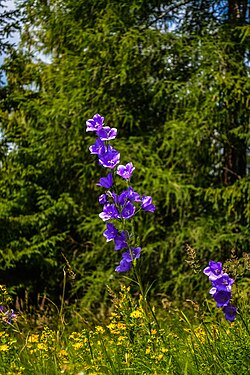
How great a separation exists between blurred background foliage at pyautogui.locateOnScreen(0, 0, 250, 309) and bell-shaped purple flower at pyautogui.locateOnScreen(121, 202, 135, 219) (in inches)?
178

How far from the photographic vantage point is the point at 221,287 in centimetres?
225

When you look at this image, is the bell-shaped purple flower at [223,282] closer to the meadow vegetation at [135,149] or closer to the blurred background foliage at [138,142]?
the meadow vegetation at [135,149]

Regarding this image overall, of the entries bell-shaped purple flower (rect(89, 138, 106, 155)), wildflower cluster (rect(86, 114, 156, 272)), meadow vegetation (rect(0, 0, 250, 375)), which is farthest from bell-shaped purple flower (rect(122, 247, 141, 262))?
meadow vegetation (rect(0, 0, 250, 375))

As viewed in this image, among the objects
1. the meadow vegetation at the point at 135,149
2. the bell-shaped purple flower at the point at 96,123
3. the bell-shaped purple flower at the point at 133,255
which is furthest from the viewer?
the meadow vegetation at the point at 135,149

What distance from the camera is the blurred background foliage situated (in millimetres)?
7527

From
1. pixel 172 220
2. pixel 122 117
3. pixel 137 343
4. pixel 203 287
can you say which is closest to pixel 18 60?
pixel 122 117

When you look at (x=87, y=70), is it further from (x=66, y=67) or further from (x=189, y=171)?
(x=189, y=171)

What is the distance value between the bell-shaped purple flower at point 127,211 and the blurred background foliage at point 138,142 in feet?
14.8

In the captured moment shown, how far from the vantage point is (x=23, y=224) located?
8.89 m

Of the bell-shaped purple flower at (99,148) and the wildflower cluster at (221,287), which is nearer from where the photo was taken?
the wildflower cluster at (221,287)

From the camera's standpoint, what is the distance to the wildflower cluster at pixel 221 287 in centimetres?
225

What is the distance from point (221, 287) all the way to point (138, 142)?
599 cm

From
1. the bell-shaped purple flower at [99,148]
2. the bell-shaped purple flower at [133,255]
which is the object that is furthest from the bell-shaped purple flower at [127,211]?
the bell-shaped purple flower at [99,148]

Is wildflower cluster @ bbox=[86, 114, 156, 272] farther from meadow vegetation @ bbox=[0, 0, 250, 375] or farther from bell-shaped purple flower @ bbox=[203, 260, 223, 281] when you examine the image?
meadow vegetation @ bbox=[0, 0, 250, 375]
